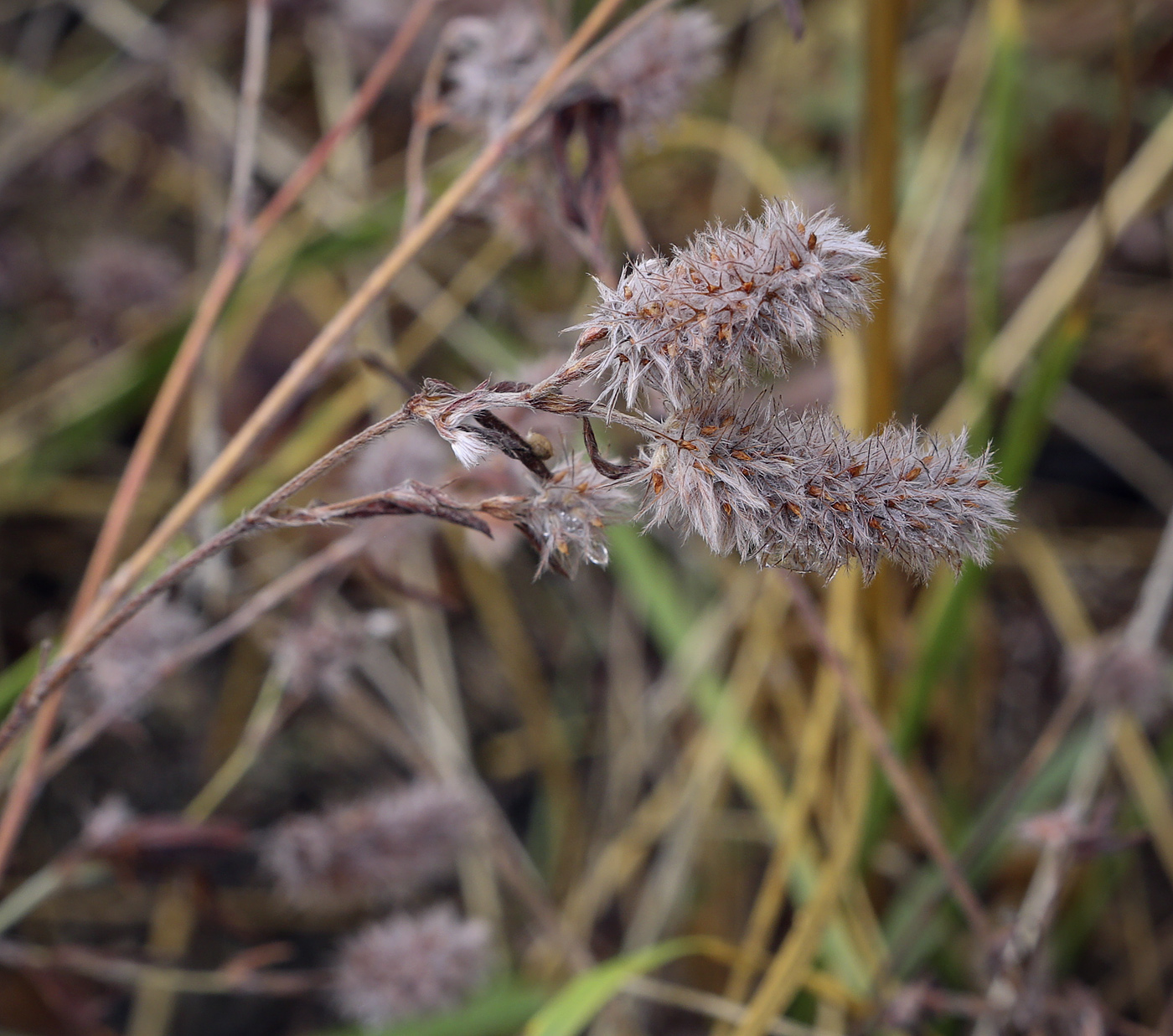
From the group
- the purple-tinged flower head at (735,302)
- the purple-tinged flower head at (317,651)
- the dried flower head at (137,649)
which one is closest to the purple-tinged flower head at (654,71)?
the purple-tinged flower head at (735,302)

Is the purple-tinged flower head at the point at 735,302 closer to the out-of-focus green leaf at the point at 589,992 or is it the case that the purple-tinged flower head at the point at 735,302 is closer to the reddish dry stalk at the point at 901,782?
the reddish dry stalk at the point at 901,782

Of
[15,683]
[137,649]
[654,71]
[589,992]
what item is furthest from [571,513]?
[15,683]

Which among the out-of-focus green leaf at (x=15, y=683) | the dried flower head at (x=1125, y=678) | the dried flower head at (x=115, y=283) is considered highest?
the dried flower head at (x=115, y=283)

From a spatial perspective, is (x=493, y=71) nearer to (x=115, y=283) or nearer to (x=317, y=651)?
(x=317, y=651)

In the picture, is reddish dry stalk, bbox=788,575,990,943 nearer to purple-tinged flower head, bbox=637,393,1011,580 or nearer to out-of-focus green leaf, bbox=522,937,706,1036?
out-of-focus green leaf, bbox=522,937,706,1036

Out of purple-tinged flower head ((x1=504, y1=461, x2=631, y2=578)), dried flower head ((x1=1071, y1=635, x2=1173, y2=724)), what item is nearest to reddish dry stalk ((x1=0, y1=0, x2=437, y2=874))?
purple-tinged flower head ((x1=504, y1=461, x2=631, y2=578))
